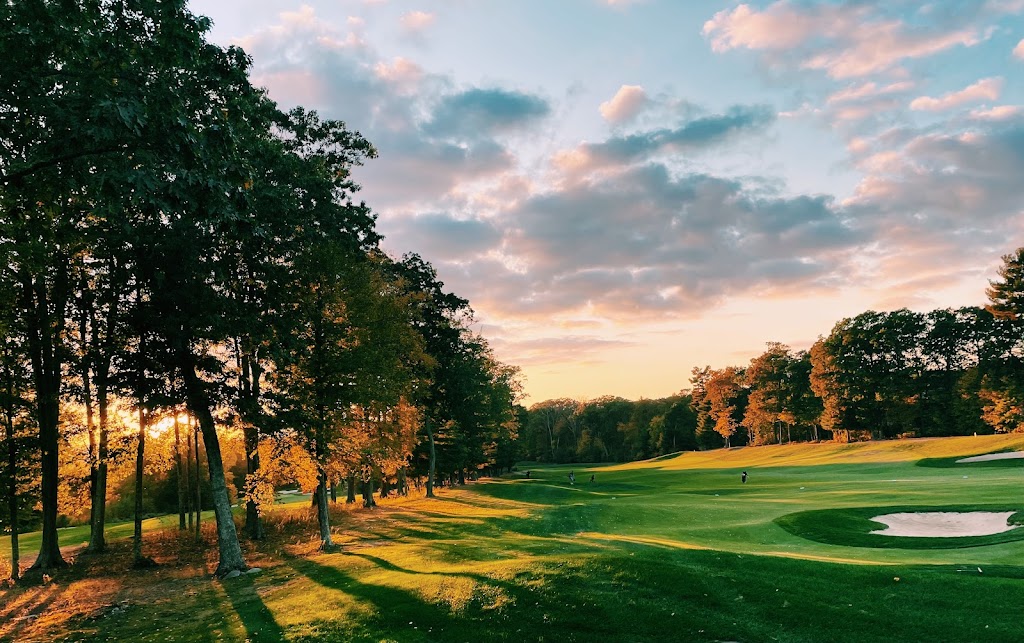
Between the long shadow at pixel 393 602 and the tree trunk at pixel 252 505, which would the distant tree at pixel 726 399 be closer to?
the tree trunk at pixel 252 505

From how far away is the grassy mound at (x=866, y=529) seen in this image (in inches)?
791

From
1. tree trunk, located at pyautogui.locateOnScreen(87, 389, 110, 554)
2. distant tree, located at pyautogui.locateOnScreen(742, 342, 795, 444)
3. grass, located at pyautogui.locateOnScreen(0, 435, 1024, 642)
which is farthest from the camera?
distant tree, located at pyautogui.locateOnScreen(742, 342, 795, 444)

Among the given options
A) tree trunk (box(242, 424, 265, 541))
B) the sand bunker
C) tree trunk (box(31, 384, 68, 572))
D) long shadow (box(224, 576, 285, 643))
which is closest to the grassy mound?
the sand bunker

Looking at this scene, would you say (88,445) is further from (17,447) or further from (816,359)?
(816,359)

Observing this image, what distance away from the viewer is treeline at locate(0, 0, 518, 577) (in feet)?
37.8

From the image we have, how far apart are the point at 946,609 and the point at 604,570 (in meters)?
A: 6.55

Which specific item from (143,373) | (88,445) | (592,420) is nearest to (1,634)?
(143,373)

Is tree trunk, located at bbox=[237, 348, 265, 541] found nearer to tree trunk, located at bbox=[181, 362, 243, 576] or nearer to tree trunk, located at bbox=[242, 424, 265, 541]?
tree trunk, located at bbox=[242, 424, 265, 541]

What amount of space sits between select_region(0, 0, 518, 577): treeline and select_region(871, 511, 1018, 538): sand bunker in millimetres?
23252

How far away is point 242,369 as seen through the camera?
29703mm

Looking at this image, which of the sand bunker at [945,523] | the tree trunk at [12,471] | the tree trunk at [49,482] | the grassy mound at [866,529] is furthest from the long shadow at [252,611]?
the sand bunker at [945,523]

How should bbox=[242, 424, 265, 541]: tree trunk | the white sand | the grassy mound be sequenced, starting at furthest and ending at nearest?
the white sand
bbox=[242, 424, 265, 541]: tree trunk
the grassy mound

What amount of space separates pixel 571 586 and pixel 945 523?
21.1 meters

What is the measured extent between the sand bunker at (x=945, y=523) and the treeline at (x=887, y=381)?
57987mm
